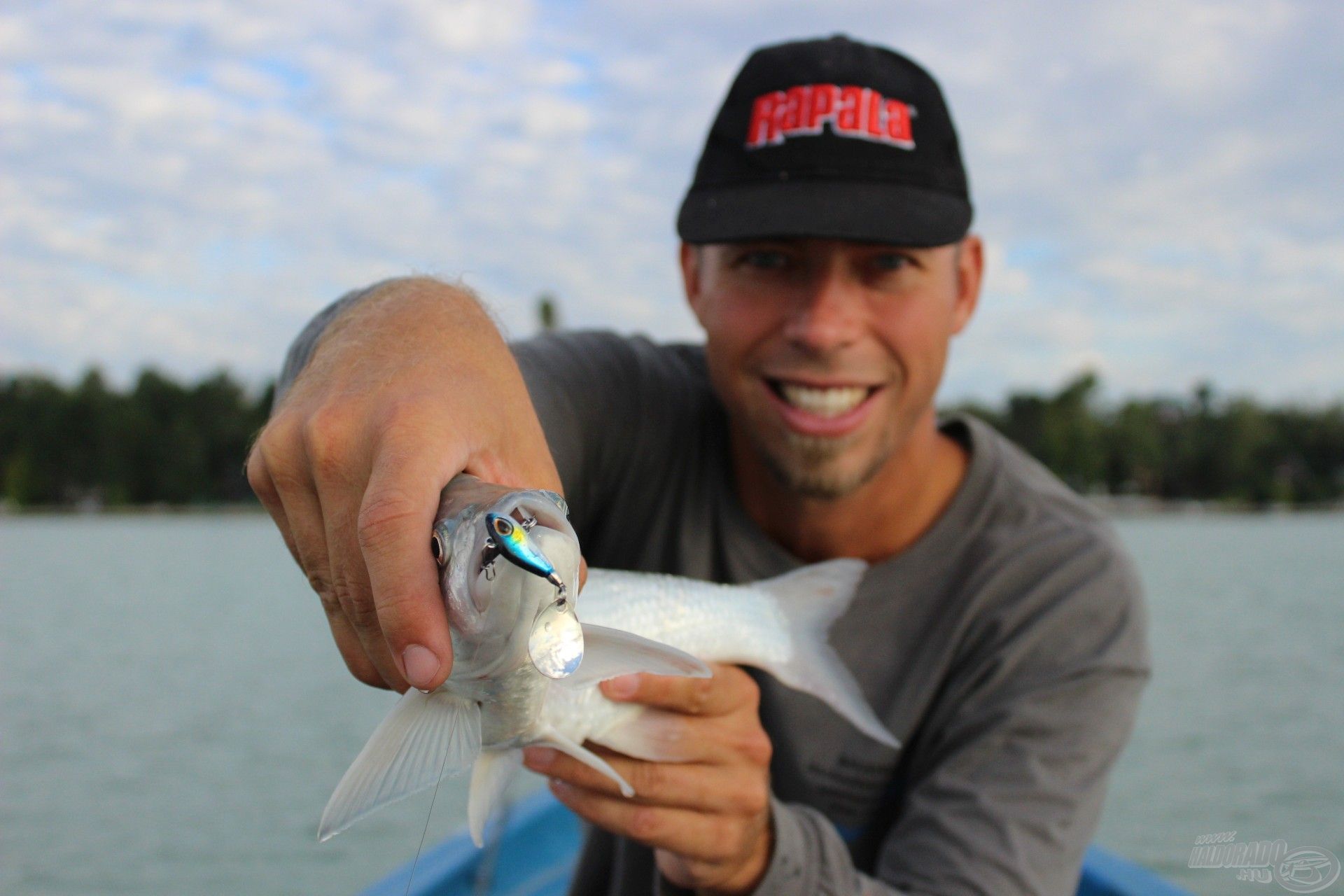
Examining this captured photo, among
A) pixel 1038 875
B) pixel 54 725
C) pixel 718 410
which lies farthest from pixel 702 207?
pixel 54 725

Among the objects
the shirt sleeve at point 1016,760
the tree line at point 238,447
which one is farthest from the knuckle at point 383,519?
the tree line at point 238,447

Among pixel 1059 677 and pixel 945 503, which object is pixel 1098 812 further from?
pixel 945 503

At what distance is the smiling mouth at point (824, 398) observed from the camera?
232 centimetres

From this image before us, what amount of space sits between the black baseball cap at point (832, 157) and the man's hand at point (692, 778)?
3.47 feet

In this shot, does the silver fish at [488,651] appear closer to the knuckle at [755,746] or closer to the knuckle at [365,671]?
the knuckle at [365,671]

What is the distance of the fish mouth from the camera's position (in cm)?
232

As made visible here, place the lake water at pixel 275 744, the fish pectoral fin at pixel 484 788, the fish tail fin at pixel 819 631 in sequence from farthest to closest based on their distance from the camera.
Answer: the lake water at pixel 275 744 → the fish tail fin at pixel 819 631 → the fish pectoral fin at pixel 484 788

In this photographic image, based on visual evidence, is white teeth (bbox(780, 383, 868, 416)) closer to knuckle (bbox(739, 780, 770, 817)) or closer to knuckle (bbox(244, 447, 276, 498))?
knuckle (bbox(739, 780, 770, 817))

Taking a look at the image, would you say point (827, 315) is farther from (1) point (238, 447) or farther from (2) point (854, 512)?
(1) point (238, 447)

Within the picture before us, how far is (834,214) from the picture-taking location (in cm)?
218

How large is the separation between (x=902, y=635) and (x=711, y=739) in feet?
2.79

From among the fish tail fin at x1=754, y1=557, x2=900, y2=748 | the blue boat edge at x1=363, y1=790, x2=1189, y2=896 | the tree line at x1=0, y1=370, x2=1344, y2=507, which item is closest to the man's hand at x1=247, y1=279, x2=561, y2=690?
the fish tail fin at x1=754, y1=557, x2=900, y2=748

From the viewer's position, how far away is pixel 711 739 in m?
1.71

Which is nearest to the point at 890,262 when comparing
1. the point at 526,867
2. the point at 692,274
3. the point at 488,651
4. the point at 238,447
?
the point at 692,274
